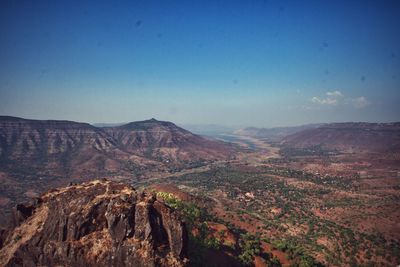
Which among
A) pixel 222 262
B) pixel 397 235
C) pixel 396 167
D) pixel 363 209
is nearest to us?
pixel 222 262

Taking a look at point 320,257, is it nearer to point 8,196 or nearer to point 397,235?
point 397,235

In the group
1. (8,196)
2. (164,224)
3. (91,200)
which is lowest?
(8,196)

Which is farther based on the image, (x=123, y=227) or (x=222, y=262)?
(x=222, y=262)

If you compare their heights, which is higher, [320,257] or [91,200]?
[91,200]

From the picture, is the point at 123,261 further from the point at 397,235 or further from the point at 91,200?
the point at 397,235

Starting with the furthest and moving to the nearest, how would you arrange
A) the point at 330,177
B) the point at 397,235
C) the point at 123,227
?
the point at 330,177, the point at 397,235, the point at 123,227

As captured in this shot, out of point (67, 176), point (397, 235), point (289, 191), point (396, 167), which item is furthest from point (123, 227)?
point (396, 167)
